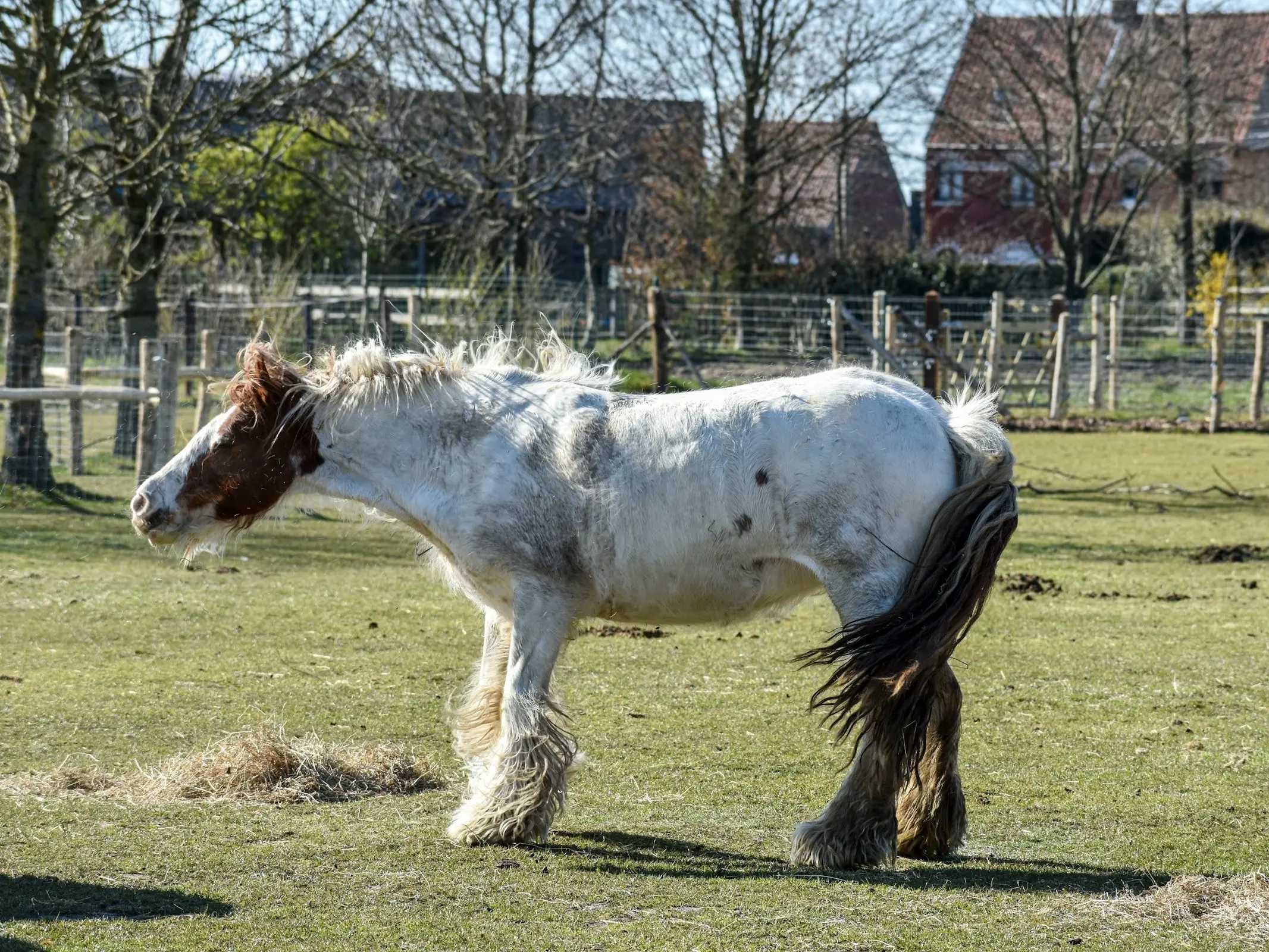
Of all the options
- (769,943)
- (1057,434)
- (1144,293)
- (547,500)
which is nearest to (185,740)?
(547,500)

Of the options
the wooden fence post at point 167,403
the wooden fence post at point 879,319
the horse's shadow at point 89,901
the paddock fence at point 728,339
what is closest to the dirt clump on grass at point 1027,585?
the paddock fence at point 728,339

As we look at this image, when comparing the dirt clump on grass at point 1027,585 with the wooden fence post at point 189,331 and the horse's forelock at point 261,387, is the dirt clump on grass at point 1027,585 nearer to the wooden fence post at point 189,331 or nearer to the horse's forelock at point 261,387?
the horse's forelock at point 261,387

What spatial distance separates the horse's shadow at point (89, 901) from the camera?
4.07 metres

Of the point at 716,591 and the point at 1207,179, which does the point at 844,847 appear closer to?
the point at 716,591

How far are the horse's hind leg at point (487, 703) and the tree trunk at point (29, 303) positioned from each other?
10.5 metres

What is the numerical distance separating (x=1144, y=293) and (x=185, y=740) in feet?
128

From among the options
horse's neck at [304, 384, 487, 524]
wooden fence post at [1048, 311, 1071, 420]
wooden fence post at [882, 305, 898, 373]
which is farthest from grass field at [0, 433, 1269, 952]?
wooden fence post at [1048, 311, 1071, 420]

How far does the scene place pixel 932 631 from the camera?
4.63 meters

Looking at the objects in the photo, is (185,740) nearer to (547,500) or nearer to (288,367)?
(288,367)

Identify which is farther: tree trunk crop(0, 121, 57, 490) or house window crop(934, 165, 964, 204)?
house window crop(934, 165, 964, 204)

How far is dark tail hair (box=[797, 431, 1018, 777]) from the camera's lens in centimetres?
461

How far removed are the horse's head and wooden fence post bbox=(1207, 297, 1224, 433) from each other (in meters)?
21.1

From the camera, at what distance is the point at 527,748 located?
16.5ft

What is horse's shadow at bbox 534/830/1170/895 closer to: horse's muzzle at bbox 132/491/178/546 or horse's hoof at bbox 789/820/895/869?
horse's hoof at bbox 789/820/895/869
